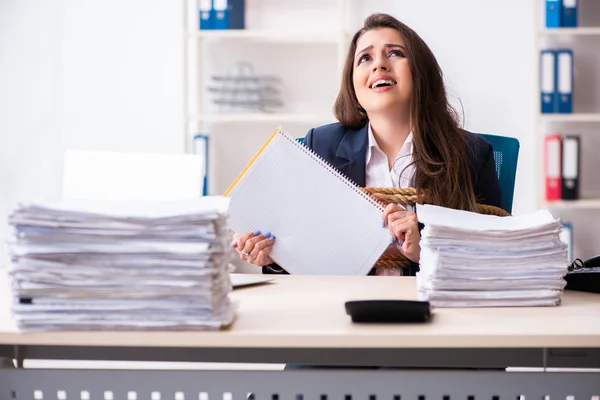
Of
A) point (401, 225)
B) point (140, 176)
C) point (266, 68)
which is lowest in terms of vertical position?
point (401, 225)

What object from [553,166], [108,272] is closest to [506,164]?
[108,272]

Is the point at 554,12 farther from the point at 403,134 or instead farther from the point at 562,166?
the point at 403,134

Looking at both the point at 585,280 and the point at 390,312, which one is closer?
the point at 390,312

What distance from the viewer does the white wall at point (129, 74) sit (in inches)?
157

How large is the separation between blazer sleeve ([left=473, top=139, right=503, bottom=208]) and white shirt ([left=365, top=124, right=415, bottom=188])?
0.54 feet

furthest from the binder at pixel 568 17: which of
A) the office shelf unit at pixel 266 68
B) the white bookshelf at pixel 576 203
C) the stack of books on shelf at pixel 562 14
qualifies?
the office shelf unit at pixel 266 68

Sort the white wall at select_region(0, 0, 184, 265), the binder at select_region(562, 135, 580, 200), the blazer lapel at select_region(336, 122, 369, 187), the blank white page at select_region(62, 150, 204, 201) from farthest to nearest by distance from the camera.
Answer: the white wall at select_region(0, 0, 184, 265) < the binder at select_region(562, 135, 580, 200) < the blazer lapel at select_region(336, 122, 369, 187) < the blank white page at select_region(62, 150, 204, 201)

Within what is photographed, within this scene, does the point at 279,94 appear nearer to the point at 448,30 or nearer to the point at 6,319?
the point at 448,30

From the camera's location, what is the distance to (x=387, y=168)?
2.05 m

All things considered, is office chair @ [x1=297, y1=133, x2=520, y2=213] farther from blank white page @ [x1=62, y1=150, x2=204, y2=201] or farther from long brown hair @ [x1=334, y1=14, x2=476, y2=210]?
blank white page @ [x1=62, y1=150, x2=204, y2=201]

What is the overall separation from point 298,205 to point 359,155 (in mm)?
466

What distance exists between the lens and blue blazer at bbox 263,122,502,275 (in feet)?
6.50

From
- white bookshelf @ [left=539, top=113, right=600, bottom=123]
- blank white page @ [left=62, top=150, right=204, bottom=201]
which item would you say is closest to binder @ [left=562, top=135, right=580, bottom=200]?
white bookshelf @ [left=539, top=113, right=600, bottom=123]

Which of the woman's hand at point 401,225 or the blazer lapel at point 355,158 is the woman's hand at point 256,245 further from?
the blazer lapel at point 355,158
